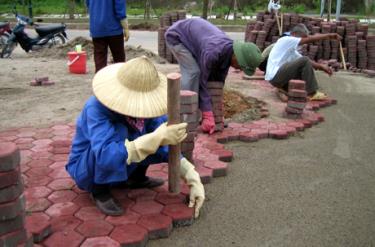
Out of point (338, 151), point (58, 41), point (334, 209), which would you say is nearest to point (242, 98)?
point (338, 151)

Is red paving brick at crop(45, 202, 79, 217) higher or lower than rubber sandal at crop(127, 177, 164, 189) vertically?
lower

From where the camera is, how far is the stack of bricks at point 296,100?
465 cm

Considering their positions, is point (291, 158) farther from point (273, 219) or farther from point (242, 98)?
point (242, 98)

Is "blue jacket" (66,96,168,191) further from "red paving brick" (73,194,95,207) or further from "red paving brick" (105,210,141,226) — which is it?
"red paving brick" (105,210,141,226)

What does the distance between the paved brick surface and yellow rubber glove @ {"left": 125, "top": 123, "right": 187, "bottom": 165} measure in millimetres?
416

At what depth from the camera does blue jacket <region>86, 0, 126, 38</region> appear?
490 centimetres

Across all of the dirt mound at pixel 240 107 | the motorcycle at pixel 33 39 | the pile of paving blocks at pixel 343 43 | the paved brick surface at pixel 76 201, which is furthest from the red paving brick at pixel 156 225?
the motorcycle at pixel 33 39

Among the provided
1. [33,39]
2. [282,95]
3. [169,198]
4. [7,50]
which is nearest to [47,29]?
[33,39]

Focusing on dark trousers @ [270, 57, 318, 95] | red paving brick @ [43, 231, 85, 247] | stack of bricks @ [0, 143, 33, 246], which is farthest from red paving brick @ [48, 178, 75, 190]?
dark trousers @ [270, 57, 318, 95]

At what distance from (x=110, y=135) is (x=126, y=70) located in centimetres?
36

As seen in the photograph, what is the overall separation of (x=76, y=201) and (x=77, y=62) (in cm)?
480

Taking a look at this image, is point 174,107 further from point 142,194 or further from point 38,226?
point 38,226

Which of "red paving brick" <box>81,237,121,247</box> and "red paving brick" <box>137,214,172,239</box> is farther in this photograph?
"red paving brick" <box>137,214,172,239</box>

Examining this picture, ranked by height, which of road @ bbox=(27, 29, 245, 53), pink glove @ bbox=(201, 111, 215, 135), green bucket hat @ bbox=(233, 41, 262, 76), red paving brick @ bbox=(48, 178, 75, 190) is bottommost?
red paving brick @ bbox=(48, 178, 75, 190)
